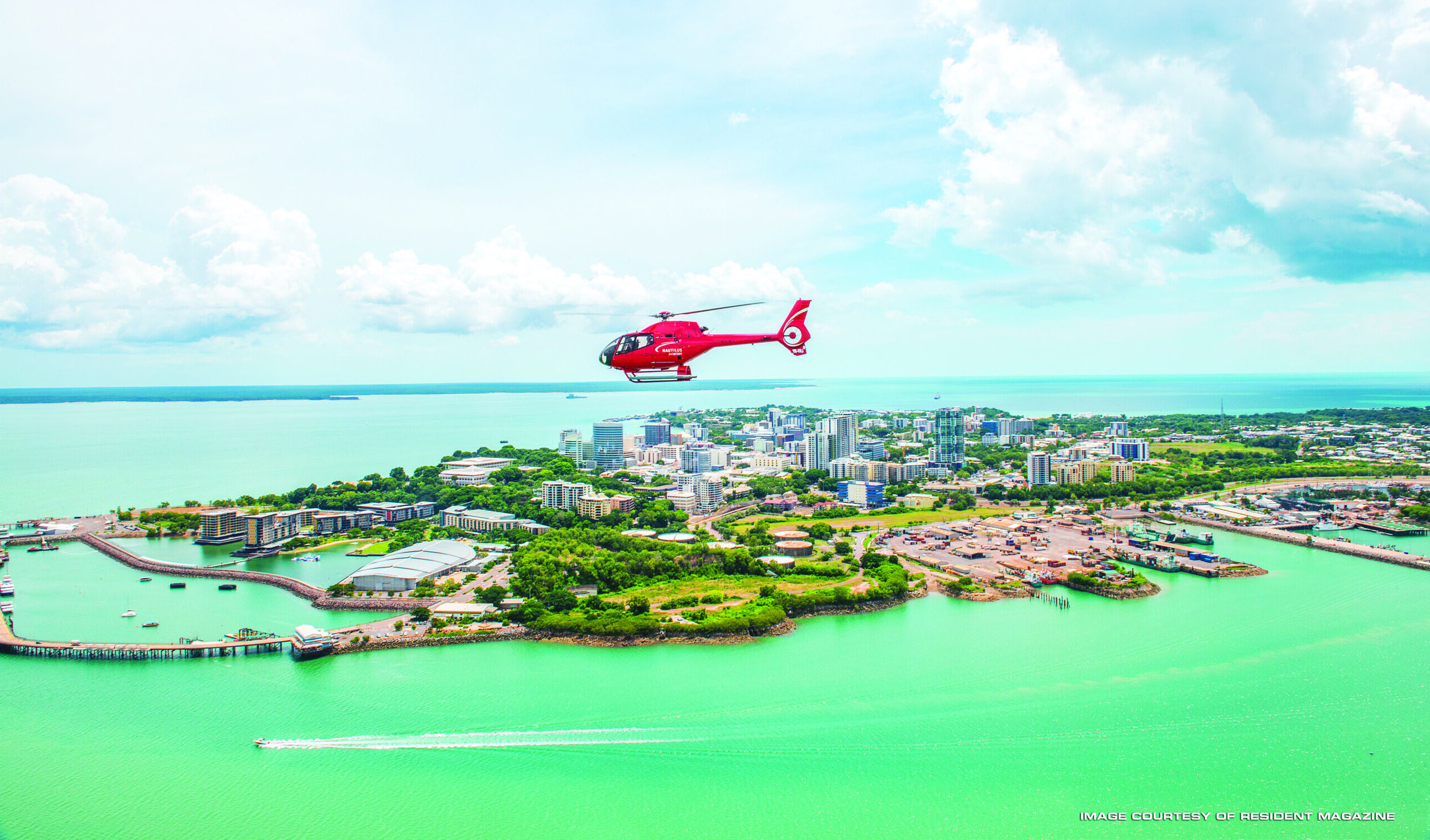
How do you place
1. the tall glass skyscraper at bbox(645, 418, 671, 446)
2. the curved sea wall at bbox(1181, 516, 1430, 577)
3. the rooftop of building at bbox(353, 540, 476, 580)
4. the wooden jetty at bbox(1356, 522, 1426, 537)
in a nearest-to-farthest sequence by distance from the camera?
the rooftop of building at bbox(353, 540, 476, 580)
the curved sea wall at bbox(1181, 516, 1430, 577)
the wooden jetty at bbox(1356, 522, 1426, 537)
the tall glass skyscraper at bbox(645, 418, 671, 446)

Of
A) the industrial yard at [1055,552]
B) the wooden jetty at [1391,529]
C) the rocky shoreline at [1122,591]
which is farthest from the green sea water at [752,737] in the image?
the wooden jetty at [1391,529]

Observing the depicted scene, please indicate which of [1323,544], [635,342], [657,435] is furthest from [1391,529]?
[657,435]

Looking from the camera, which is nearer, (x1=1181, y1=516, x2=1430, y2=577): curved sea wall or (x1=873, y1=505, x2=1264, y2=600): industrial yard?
(x1=873, y1=505, x2=1264, y2=600): industrial yard

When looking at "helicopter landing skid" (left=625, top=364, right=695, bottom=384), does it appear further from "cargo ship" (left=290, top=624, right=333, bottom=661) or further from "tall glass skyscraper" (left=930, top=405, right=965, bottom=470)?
"tall glass skyscraper" (left=930, top=405, right=965, bottom=470)

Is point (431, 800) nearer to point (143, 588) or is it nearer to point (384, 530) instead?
point (143, 588)

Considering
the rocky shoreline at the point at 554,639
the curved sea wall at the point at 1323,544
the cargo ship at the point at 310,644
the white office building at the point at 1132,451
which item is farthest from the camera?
the white office building at the point at 1132,451

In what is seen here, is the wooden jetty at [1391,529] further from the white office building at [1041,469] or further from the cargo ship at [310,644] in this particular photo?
the cargo ship at [310,644]

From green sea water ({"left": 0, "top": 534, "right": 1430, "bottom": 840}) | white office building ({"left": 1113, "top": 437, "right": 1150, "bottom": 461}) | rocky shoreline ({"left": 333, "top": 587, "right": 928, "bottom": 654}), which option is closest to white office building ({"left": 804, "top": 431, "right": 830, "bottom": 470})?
white office building ({"left": 1113, "top": 437, "right": 1150, "bottom": 461})
